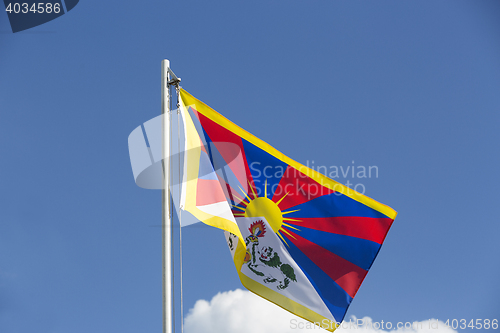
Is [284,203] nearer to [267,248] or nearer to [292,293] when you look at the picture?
[267,248]

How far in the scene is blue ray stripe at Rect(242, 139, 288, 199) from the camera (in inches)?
416

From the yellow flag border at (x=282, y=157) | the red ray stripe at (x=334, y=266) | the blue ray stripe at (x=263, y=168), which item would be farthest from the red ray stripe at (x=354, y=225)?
the blue ray stripe at (x=263, y=168)

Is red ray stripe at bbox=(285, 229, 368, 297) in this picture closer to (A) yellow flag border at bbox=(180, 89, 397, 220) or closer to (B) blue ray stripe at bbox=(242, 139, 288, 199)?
(B) blue ray stripe at bbox=(242, 139, 288, 199)

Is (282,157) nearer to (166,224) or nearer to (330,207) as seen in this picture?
(330,207)

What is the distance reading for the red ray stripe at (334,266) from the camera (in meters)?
10.3

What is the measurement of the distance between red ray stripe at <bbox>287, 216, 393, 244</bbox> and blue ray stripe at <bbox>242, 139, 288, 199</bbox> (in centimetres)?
104

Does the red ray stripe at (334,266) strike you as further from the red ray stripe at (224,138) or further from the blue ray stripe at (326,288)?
the red ray stripe at (224,138)

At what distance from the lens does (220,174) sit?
10438mm

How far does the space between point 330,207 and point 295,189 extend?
2.91 feet

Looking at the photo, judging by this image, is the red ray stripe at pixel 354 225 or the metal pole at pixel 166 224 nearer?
the metal pole at pixel 166 224

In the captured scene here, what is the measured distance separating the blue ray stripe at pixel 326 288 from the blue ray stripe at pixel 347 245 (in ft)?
1.56

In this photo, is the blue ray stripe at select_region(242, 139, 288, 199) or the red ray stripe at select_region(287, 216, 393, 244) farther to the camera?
the blue ray stripe at select_region(242, 139, 288, 199)

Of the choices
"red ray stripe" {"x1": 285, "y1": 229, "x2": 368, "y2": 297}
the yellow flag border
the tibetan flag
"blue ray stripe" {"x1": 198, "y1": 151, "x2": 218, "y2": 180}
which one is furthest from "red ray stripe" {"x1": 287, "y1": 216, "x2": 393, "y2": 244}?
"blue ray stripe" {"x1": 198, "y1": 151, "x2": 218, "y2": 180}

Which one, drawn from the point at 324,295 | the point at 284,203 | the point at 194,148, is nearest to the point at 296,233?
the point at 284,203
